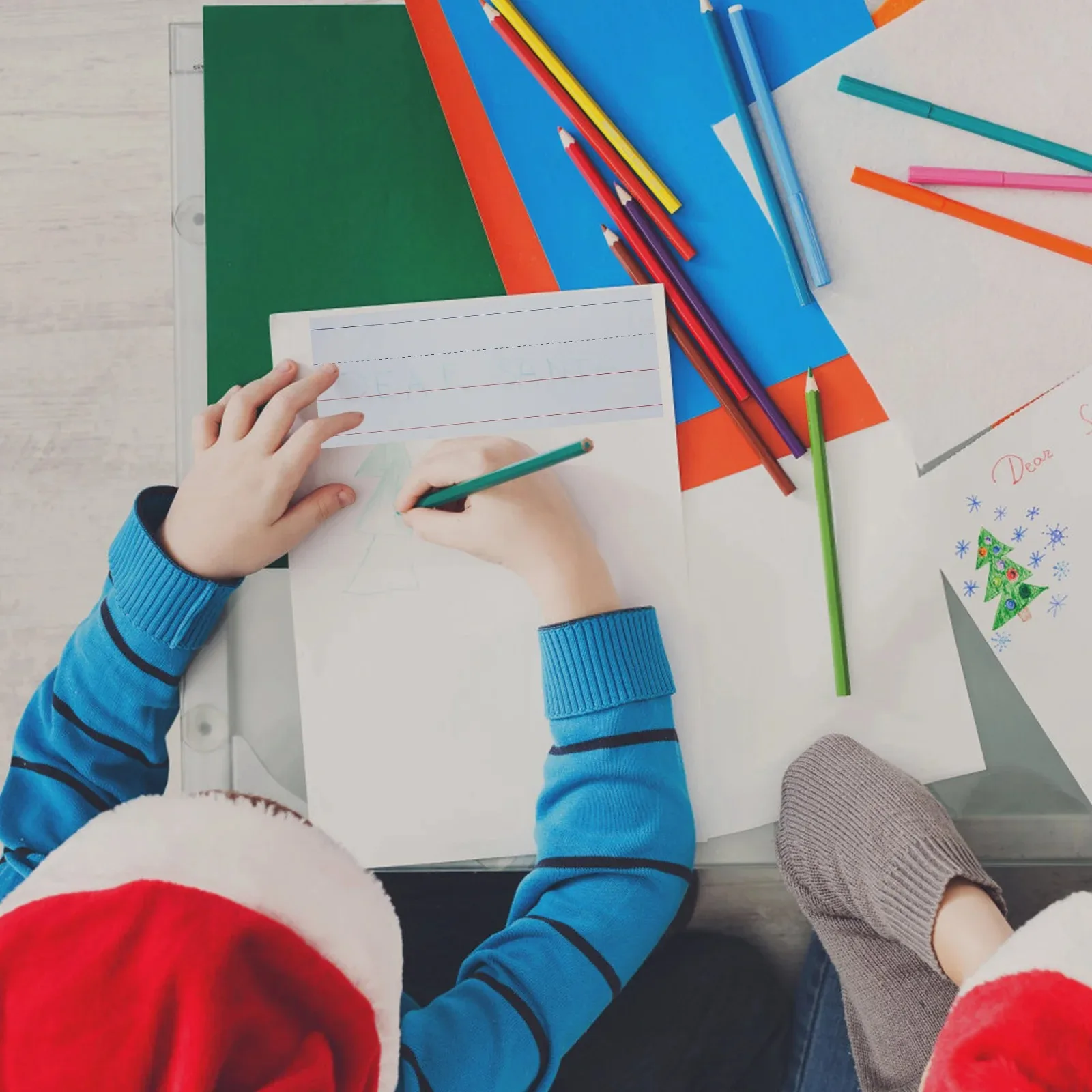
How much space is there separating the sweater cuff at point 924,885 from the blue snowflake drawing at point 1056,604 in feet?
0.45

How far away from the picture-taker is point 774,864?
1.83ft

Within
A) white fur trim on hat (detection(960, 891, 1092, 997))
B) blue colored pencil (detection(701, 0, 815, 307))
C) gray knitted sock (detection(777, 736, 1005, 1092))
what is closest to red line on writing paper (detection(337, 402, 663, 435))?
blue colored pencil (detection(701, 0, 815, 307))

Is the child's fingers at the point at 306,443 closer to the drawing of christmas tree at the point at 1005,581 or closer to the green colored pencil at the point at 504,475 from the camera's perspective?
the green colored pencil at the point at 504,475

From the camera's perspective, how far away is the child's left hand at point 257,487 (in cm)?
54

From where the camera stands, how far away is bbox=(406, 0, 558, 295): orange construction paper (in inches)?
22.0

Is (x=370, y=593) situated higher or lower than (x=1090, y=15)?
lower

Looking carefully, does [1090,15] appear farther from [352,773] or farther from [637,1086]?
[637,1086]

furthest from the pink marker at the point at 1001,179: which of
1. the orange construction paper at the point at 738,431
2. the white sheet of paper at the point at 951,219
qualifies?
the orange construction paper at the point at 738,431

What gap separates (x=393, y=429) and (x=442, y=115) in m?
0.19

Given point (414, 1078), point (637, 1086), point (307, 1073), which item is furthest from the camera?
point (637, 1086)

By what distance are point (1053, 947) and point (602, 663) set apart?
25 cm

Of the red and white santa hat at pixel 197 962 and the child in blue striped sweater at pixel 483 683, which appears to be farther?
the child in blue striped sweater at pixel 483 683

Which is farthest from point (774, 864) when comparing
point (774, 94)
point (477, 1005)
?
point (774, 94)

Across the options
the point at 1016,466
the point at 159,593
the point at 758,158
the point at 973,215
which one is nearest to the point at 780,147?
the point at 758,158
